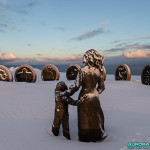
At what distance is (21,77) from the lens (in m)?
11.6

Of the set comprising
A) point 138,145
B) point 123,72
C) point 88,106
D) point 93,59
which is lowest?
point 138,145

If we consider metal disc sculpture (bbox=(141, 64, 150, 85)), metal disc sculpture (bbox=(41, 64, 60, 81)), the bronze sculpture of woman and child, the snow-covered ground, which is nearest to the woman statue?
the bronze sculpture of woman and child

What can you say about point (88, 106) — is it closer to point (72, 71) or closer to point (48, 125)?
point (48, 125)

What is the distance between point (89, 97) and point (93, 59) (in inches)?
30.1

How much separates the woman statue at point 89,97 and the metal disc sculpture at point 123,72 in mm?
10348

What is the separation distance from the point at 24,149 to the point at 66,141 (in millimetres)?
814

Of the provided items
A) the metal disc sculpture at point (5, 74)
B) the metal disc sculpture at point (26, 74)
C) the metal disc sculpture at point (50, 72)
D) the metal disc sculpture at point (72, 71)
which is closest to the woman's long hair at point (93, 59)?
the metal disc sculpture at point (5, 74)

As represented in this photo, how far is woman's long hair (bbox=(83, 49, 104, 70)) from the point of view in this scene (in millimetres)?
3434

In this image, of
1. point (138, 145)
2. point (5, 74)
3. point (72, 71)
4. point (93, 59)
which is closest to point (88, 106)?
point (93, 59)

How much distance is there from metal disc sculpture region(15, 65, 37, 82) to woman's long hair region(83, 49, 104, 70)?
27.5 ft

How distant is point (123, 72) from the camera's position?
1361 cm

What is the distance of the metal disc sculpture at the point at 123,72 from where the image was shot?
1320cm

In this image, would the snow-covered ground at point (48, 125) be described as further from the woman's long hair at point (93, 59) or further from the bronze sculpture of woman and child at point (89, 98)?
the woman's long hair at point (93, 59)

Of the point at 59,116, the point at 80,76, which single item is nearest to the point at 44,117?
the point at 59,116
